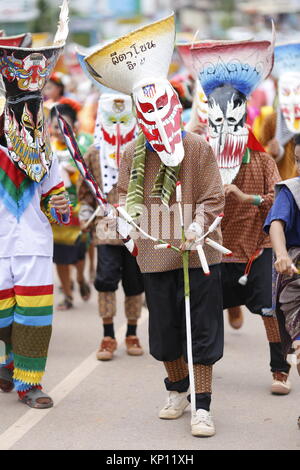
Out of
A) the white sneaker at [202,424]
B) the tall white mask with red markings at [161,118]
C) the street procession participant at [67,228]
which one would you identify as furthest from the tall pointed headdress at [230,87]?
the street procession participant at [67,228]

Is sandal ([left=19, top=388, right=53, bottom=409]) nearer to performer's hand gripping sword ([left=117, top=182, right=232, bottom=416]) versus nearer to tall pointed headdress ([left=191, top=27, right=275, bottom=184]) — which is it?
performer's hand gripping sword ([left=117, top=182, right=232, bottom=416])

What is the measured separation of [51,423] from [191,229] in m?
1.42

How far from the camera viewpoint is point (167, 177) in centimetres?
561

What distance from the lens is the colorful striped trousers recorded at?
241 inches

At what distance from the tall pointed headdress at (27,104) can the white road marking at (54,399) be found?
4.64 ft

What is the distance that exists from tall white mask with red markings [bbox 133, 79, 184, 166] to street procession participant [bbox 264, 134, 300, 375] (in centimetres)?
63

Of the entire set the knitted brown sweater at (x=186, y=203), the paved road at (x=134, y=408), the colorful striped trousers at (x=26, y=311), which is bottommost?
the paved road at (x=134, y=408)

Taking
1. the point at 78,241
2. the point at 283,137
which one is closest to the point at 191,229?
the point at 283,137

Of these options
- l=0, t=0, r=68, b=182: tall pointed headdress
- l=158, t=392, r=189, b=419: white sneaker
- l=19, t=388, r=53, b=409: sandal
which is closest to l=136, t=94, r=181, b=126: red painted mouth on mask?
l=0, t=0, r=68, b=182: tall pointed headdress

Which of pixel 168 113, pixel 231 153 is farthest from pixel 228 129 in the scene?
pixel 168 113

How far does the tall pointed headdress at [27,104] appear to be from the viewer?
5.77 meters

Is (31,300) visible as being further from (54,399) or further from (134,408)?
(134,408)

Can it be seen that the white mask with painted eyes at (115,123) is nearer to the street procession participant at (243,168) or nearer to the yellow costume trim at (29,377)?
the street procession participant at (243,168)

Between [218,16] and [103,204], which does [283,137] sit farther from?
[218,16]
